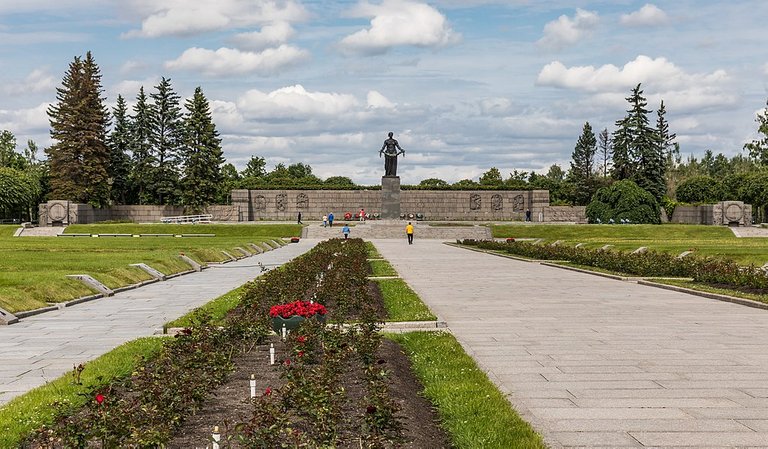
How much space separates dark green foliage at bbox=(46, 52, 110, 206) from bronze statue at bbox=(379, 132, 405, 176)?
1029 inches

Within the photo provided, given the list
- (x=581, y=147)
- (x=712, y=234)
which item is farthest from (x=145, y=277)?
(x=581, y=147)

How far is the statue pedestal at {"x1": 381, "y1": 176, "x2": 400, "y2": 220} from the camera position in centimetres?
5838

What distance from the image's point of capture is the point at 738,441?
18.5 ft

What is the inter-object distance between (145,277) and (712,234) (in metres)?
41.3

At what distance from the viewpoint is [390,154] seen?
5819cm

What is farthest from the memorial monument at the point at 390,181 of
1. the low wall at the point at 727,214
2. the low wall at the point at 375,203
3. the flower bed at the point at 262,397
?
the flower bed at the point at 262,397

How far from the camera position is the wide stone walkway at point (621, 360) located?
6.05m

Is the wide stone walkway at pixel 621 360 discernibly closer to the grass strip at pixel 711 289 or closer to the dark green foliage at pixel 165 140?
the grass strip at pixel 711 289

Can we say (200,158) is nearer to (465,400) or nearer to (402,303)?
(402,303)

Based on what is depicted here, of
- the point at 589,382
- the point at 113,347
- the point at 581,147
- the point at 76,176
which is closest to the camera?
the point at 589,382

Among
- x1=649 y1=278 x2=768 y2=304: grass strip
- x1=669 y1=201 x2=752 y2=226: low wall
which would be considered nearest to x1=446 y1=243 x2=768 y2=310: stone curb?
x1=649 y1=278 x2=768 y2=304: grass strip

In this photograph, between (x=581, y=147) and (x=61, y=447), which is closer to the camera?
(x=61, y=447)

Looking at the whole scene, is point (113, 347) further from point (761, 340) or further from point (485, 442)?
point (761, 340)

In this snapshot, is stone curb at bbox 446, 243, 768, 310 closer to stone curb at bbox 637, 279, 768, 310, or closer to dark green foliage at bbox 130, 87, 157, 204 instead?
stone curb at bbox 637, 279, 768, 310
